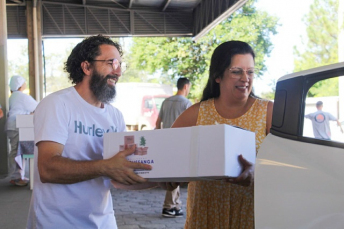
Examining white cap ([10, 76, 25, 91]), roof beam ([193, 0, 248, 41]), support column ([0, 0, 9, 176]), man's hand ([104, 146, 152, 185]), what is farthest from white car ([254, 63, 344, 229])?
roof beam ([193, 0, 248, 41])

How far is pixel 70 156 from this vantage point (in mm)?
2721

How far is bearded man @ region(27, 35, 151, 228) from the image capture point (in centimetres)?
254

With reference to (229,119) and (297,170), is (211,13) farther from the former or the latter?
(297,170)

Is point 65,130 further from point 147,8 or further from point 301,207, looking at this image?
point 147,8

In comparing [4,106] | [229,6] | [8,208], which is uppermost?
[229,6]

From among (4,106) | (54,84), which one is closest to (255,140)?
(4,106)

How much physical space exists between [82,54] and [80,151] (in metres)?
0.62

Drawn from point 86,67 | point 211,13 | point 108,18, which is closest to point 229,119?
point 86,67

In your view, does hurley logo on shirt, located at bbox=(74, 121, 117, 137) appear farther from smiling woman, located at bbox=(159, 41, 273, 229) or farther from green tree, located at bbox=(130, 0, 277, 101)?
green tree, located at bbox=(130, 0, 277, 101)

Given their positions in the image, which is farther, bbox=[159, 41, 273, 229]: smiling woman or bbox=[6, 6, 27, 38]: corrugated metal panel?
bbox=[6, 6, 27, 38]: corrugated metal panel

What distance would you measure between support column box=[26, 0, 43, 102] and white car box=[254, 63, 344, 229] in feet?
59.7

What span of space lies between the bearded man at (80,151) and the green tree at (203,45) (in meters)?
28.3

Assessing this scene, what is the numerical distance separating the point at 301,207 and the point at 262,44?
1272 inches

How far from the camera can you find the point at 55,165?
253 centimetres
